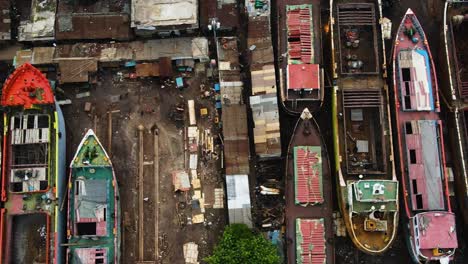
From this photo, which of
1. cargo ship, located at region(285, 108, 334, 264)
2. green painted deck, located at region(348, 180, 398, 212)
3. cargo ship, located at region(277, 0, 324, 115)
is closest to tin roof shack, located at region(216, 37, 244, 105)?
cargo ship, located at region(277, 0, 324, 115)

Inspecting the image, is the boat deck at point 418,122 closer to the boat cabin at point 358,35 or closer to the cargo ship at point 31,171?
the boat cabin at point 358,35

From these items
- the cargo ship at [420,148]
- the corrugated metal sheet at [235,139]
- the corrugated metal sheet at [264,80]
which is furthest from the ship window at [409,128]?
the corrugated metal sheet at [235,139]

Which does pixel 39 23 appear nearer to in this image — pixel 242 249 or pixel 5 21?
pixel 5 21

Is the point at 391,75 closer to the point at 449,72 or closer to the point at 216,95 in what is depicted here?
the point at 449,72

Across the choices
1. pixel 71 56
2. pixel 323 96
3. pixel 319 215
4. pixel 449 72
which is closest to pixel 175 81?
pixel 71 56

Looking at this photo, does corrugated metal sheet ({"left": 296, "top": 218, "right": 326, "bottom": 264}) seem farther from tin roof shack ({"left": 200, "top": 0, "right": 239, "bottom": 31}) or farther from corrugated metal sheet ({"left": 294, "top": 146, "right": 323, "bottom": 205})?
tin roof shack ({"left": 200, "top": 0, "right": 239, "bottom": 31})
